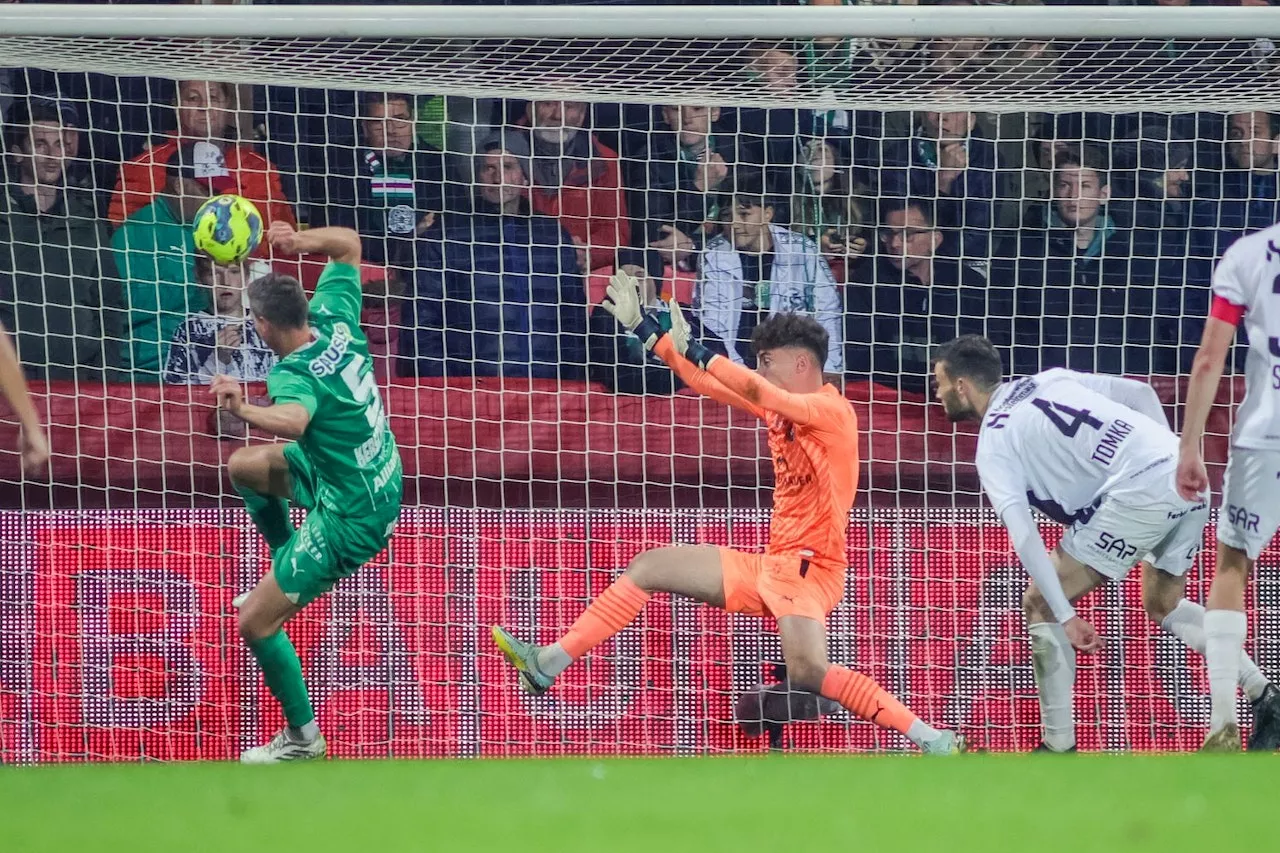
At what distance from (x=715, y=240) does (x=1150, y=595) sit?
7.76 ft

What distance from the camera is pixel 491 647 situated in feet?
22.1

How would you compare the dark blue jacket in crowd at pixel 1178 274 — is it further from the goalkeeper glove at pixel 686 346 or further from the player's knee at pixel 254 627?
the player's knee at pixel 254 627

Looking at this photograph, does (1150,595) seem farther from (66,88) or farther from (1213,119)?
(66,88)

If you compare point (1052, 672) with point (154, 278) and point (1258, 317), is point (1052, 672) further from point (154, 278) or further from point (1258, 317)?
point (154, 278)

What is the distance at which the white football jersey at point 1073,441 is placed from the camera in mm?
5805

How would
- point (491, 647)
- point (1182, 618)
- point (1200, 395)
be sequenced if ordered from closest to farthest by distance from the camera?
point (1200, 395), point (1182, 618), point (491, 647)

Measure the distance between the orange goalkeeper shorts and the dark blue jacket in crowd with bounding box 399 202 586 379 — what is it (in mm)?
1426

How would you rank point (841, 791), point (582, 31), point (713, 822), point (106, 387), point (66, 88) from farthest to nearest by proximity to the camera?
point (66, 88)
point (106, 387)
point (582, 31)
point (841, 791)
point (713, 822)

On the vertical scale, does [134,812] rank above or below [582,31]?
below

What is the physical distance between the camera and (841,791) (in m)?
3.85

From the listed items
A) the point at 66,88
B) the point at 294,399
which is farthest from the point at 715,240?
the point at 66,88

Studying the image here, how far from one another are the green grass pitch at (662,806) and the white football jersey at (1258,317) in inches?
42.7

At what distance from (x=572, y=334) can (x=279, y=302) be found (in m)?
1.60

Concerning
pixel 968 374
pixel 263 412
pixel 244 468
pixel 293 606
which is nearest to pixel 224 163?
pixel 244 468
